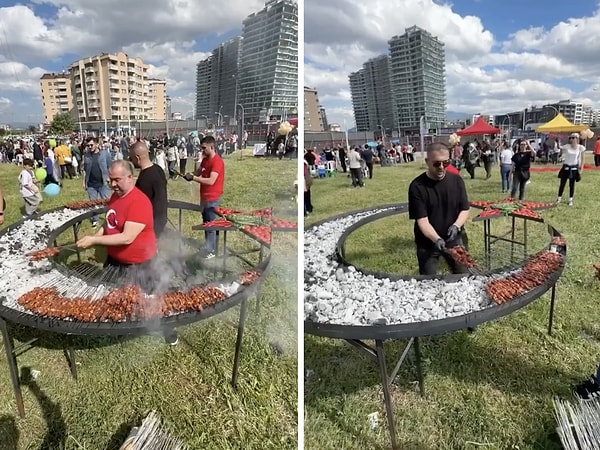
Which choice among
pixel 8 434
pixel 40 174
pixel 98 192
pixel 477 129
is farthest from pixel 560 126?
pixel 8 434

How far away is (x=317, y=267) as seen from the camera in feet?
5.49

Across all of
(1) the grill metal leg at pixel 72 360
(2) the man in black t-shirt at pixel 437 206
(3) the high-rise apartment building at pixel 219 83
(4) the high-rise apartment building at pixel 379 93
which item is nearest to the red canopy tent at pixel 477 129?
(2) the man in black t-shirt at pixel 437 206

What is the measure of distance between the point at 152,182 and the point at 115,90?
0.31 m

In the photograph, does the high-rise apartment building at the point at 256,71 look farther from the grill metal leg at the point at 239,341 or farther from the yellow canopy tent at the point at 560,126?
the yellow canopy tent at the point at 560,126

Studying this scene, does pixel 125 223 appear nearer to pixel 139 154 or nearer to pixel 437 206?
pixel 139 154

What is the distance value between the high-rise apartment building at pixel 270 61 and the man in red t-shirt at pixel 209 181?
155 mm

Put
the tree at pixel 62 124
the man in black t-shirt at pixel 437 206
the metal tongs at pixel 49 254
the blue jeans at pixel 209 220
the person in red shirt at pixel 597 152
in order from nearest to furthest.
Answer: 1. the tree at pixel 62 124
2. the metal tongs at pixel 49 254
3. the blue jeans at pixel 209 220
4. the man in black t-shirt at pixel 437 206
5. the person in red shirt at pixel 597 152

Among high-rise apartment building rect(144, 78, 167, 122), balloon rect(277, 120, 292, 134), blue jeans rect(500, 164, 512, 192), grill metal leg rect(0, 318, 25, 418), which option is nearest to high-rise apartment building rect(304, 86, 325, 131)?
balloon rect(277, 120, 292, 134)

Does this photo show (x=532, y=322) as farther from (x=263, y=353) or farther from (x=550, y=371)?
(x=263, y=353)

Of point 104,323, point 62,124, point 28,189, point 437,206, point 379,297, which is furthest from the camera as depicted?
point 437,206

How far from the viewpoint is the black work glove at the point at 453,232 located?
1693 millimetres

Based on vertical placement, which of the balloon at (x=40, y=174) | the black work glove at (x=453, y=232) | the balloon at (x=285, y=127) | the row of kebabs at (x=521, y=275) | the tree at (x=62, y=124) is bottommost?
the row of kebabs at (x=521, y=275)

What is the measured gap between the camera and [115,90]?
3.92 feet

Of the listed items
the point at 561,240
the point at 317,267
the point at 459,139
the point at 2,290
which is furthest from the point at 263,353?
the point at 561,240
